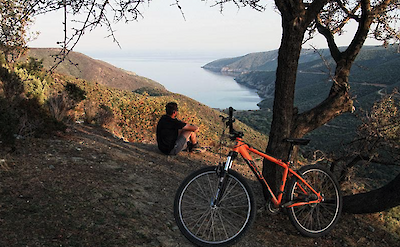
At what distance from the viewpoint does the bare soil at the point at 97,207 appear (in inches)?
123

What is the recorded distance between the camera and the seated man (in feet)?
22.7

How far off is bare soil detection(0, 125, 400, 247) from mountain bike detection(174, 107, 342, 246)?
248 millimetres

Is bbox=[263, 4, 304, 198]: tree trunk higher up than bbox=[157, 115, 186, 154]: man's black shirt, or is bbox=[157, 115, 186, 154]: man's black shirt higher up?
bbox=[263, 4, 304, 198]: tree trunk

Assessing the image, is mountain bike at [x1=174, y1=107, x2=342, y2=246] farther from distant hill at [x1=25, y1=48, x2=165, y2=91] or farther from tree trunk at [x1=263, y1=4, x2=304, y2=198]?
distant hill at [x1=25, y1=48, x2=165, y2=91]

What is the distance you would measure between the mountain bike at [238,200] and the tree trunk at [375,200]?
819 mm

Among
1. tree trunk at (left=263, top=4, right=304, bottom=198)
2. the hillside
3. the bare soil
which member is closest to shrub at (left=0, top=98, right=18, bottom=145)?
the hillside

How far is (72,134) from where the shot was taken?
295 inches

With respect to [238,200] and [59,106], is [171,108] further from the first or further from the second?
[59,106]

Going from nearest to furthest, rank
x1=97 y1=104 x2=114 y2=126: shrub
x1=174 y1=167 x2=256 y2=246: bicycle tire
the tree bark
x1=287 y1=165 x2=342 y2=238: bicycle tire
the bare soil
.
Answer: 1. the bare soil
2. x1=174 y1=167 x2=256 y2=246: bicycle tire
3. x1=287 y1=165 x2=342 y2=238: bicycle tire
4. the tree bark
5. x1=97 y1=104 x2=114 y2=126: shrub

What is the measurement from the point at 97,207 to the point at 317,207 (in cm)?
324

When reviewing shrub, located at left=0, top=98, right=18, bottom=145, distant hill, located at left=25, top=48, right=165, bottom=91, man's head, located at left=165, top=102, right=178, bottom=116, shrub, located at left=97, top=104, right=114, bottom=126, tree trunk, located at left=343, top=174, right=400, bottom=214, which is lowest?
tree trunk, located at left=343, top=174, right=400, bottom=214

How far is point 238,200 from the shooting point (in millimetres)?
3861

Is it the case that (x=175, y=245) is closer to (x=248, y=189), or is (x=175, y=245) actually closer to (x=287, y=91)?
(x=248, y=189)

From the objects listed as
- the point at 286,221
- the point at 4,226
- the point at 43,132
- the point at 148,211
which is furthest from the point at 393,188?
the point at 43,132
